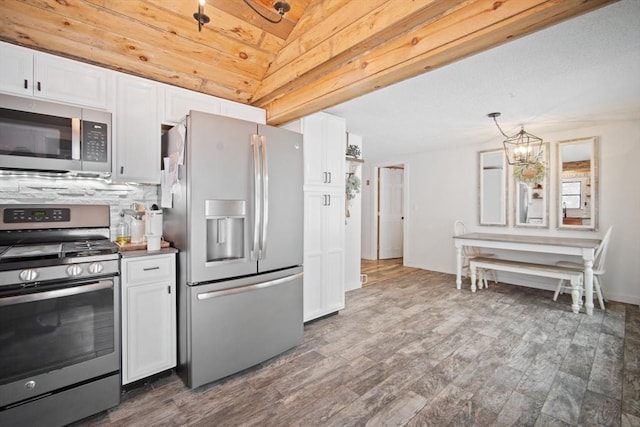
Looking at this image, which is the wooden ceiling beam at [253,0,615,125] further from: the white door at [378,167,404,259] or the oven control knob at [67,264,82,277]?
the white door at [378,167,404,259]

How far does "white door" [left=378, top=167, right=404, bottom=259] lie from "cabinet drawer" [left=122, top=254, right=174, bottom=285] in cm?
509

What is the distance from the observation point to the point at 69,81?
1909mm

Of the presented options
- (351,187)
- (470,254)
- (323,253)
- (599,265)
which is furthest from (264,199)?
(599,265)

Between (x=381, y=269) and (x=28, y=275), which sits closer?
(x=28, y=275)

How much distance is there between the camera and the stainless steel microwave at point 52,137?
170 cm

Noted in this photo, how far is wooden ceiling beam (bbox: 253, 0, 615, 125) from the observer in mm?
1276

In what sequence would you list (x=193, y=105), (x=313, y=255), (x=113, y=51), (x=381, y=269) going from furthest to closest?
(x=381, y=269) < (x=313, y=255) < (x=193, y=105) < (x=113, y=51)

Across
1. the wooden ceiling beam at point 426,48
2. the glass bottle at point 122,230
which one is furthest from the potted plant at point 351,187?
the glass bottle at point 122,230

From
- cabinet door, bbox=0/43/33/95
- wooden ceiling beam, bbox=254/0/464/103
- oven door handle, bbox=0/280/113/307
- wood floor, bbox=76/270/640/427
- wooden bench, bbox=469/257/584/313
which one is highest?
wooden ceiling beam, bbox=254/0/464/103

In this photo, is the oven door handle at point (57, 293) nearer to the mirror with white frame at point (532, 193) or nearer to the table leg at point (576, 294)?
the table leg at point (576, 294)

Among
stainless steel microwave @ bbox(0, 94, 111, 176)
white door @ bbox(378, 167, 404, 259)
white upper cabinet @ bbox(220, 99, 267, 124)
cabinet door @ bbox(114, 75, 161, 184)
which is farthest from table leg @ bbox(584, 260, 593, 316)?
stainless steel microwave @ bbox(0, 94, 111, 176)

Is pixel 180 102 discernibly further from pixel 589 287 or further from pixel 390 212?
pixel 390 212

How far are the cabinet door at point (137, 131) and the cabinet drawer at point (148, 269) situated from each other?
0.67 m

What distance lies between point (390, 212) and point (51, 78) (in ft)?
19.6
